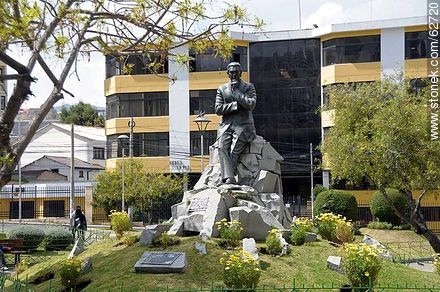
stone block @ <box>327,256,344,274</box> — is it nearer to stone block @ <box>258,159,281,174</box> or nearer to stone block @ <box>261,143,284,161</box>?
stone block @ <box>258,159,281,174</box>

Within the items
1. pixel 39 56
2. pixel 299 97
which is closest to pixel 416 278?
pixel 39 56

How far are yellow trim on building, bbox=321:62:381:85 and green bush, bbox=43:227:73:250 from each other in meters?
20.4

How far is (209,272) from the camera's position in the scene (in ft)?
40.5

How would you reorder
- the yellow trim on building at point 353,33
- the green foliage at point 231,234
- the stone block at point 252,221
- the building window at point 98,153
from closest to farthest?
the green foliage at point 231,234, the stone block at point 252,221, the yellow trim on building at point 353,33, the building window at point 98,153

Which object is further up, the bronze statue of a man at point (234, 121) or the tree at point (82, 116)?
the tree at point (82, 116)

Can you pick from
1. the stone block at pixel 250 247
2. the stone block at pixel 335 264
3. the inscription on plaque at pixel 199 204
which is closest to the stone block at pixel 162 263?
the stone block at pixel 250 247

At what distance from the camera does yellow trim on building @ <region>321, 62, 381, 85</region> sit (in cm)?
3762

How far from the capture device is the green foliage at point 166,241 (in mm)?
14160

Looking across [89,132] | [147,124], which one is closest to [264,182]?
[147,124]

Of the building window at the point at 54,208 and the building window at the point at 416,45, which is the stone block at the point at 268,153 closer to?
the building window at the point at 416,45

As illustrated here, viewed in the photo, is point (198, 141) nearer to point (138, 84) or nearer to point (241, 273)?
point (138, 84)

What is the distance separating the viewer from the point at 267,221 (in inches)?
603

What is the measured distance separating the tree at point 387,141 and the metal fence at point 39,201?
2219cm

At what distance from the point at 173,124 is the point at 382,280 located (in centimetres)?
2812
